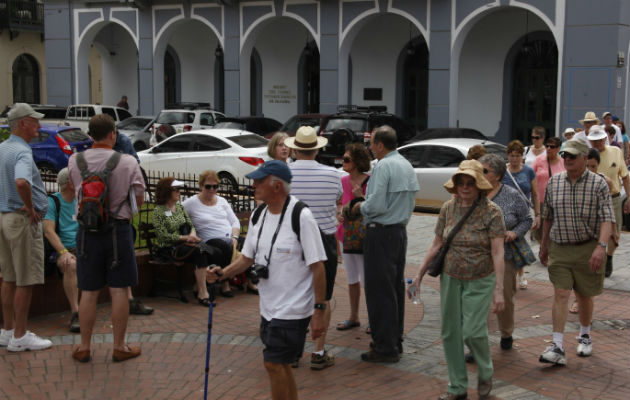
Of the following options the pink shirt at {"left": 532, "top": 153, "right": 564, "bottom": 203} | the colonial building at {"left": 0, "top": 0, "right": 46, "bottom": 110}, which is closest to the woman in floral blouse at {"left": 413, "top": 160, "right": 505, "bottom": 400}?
the pink shirt at {"left": 532, "top": 153, "right": 564, "bottom": 203}

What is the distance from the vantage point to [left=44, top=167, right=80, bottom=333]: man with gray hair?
22.2 feet

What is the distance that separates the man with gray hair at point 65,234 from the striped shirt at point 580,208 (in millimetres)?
4121

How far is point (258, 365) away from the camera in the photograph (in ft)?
20.2

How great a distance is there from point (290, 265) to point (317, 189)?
1.57m

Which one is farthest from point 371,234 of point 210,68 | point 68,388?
point 210,68

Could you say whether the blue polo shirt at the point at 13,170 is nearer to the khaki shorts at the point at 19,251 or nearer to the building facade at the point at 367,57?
the khaki shorts at the point at 19,251

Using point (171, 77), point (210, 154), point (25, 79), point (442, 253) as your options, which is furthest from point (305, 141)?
point (25, 79)

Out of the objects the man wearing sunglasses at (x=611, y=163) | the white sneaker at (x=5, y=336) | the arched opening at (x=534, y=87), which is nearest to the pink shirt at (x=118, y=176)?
the white sneaker at (x=5, y=336)

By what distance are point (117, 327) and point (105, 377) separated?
1.37 ft

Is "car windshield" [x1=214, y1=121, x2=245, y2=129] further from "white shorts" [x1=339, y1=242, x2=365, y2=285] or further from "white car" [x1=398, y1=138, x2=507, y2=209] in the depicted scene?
"white shorts" [x1=339, y1=242, x2=365, y2=285]

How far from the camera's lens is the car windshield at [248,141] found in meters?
16.0

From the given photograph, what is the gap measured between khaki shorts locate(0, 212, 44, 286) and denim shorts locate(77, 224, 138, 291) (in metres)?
0.48

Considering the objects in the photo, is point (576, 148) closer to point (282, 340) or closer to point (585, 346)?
point (585, 346)

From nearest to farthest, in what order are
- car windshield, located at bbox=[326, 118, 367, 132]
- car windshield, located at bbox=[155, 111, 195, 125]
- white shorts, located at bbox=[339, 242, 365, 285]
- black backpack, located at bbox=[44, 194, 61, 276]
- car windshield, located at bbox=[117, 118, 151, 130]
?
white shorts, located at bbox=[339, 242, 365, 285], black backpack, located at bbox=[44, 194, 61, 276], car windshield, located at bbox=[326, 118, 367, 132], car windshield, located at bbox=[155, 111, 195, 125], car windshield, located at bbox=[117, 118, 151, 130]
